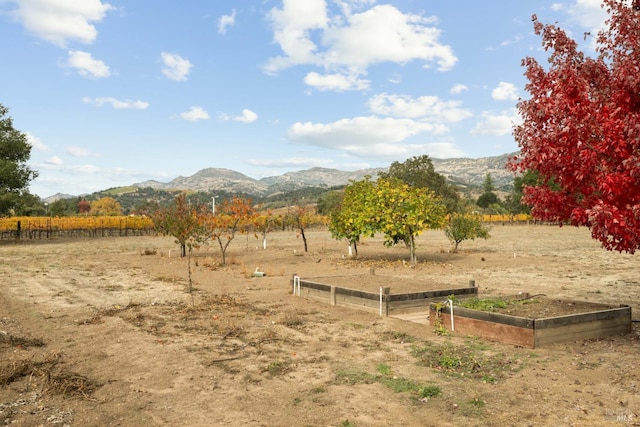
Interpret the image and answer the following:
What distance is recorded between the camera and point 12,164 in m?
48.4

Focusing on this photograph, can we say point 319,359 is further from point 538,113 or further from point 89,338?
point 538,113

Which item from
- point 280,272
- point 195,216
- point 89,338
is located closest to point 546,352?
point 89,338

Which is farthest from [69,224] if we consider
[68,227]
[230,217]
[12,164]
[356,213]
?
[356,213]

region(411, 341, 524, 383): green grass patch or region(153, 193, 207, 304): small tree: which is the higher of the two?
region(153, 193, 207, 304): small tree

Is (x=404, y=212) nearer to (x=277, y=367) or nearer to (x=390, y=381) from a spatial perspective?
(x=277, y=367)

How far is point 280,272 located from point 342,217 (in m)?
5.92

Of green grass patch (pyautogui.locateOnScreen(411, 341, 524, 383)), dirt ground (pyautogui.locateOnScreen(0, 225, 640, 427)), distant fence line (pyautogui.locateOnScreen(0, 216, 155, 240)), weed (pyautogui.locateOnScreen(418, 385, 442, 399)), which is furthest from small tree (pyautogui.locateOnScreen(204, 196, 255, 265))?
distant fence line (pyautogui.locateOnScreen(0, 216, 155, 240))

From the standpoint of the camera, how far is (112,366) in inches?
336

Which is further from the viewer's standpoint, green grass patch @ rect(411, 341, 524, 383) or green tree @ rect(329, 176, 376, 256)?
green tree @ rect(329, 176, 376, 256)

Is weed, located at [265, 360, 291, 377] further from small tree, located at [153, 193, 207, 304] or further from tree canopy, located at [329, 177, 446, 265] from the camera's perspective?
small tree, located at [153, 193, 207, 304]

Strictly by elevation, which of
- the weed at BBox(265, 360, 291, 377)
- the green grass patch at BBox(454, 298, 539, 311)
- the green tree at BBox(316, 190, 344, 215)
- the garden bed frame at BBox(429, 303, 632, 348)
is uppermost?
the green tree at BBox(316, 190, 344, 215)

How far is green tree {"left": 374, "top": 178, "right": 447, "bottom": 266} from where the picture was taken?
968 inches

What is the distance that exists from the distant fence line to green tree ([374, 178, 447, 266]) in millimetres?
42551

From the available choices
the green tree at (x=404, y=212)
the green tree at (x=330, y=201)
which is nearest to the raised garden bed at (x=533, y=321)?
the green tree at (x=404, y=212)
